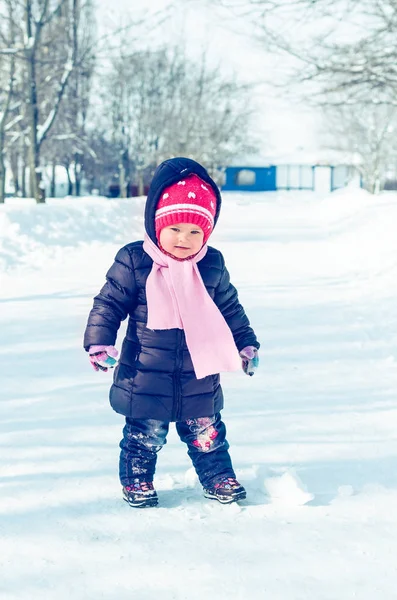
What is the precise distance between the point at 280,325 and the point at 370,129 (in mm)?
48855

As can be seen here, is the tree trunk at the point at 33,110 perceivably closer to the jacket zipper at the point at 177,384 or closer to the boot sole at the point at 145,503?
the jacket zipper at the point at 177,384

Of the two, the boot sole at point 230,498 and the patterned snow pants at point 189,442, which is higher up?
the patterned snow pants at point 189,442

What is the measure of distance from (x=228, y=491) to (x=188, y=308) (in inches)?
29.1

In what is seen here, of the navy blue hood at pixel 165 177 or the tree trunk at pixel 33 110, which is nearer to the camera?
the navy blue hood at pixel 165 177

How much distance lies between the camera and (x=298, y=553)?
2.67 m

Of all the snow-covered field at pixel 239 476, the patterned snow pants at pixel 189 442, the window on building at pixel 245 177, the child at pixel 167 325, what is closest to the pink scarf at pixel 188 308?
the child at pixel 167 325

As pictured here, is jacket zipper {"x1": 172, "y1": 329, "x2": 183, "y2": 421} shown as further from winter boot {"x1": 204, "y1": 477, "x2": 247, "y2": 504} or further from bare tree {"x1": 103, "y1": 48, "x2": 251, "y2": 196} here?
bare tree {"x1": 103, "y1": 48, "x2": 251, "y2": 196}

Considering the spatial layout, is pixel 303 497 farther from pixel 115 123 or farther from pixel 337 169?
pixel 337 169

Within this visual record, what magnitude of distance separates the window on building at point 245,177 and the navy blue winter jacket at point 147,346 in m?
76.6

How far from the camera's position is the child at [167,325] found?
3.06 meters

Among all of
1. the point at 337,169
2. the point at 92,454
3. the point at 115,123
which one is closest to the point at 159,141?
the point at 115,123

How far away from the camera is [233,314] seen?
3.29 m

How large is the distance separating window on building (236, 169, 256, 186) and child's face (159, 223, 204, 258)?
76614 mm

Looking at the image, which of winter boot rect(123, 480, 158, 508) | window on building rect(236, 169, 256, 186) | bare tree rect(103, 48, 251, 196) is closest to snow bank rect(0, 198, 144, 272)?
winter boot rect(123, 480, 158, 508)
